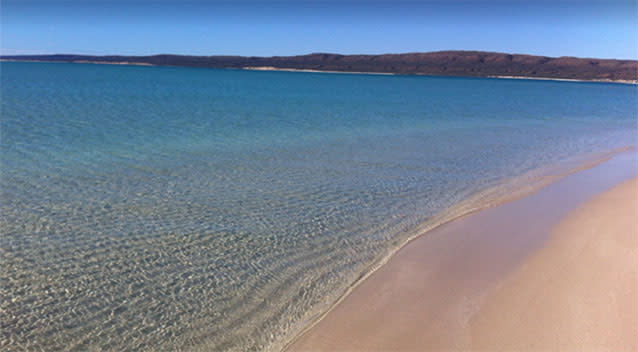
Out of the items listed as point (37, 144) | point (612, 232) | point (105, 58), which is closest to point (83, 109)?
point (37, 144)

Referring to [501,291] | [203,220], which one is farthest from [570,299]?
[203,220]

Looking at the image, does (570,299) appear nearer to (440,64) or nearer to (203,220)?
(203,220)

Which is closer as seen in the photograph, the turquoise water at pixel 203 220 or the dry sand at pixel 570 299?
the dry sand at pixel 570 299

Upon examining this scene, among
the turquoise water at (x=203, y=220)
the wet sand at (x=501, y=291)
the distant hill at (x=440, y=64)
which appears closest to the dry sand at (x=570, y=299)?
the wet sand at (x=501, y=291)

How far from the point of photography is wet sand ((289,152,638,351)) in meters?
3.29

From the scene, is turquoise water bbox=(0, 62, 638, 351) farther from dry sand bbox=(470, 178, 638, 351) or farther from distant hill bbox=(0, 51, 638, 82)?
distant hill bbox=(0, 51, 638, 82)

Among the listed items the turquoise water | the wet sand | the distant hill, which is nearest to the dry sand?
the wet sand

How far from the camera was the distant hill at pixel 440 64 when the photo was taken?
340 feet

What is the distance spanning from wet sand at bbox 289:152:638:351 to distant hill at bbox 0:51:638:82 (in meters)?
107

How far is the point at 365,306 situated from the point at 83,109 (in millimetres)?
16988

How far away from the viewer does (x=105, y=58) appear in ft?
467

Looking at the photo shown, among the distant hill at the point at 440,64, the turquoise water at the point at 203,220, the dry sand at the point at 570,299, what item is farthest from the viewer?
the distant hill at the point at 440,64

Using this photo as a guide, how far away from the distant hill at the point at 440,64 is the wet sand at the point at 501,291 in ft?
352

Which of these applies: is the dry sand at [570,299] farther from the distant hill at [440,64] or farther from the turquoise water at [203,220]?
the distant hill at [440,64]
